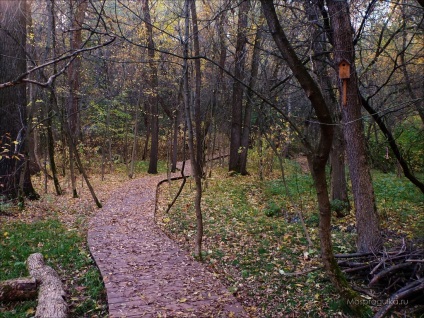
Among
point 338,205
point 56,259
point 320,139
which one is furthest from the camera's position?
point 338,205

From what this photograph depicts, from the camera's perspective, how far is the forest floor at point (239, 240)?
496 centimetres

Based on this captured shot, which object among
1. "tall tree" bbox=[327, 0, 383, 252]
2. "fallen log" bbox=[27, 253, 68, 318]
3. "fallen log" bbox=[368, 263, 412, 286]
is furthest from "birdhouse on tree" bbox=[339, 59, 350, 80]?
"fallen log" bbox=[27, 253, 68, 318]

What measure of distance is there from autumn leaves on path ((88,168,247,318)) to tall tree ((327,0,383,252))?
8.50 feet

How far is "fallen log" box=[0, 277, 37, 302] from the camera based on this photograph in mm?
4906

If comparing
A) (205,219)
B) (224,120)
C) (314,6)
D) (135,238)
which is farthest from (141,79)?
(314,6)

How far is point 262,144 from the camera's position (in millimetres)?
17312

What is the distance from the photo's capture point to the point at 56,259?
6418mm

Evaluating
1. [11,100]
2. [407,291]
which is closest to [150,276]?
[407,291]

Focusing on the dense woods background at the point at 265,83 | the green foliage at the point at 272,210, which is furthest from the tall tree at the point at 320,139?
the green foliage at the point at 272,210

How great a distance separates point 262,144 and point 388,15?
10272mm

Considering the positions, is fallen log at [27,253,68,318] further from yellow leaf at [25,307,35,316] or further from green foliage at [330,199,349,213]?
green foliage at [330,199,349,213]

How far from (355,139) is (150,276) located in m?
3.92

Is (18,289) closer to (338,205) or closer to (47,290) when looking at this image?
(47,290)

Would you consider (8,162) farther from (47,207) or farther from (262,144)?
(262,144)
